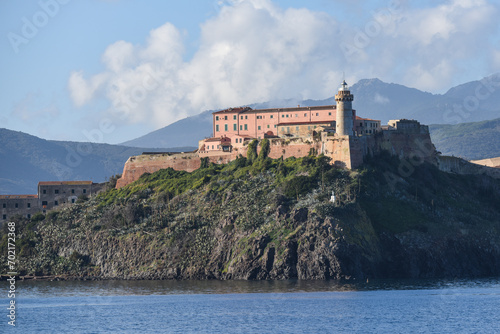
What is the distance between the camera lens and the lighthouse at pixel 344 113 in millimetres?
141250

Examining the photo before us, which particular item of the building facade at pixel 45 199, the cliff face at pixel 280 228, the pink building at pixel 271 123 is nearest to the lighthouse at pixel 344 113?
the pink building at pixel 271 123

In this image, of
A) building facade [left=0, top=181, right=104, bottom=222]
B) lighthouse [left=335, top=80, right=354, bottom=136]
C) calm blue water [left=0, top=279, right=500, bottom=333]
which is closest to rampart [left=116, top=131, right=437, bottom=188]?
lighthouse [left=335, top=80, right=354, bottom=136]

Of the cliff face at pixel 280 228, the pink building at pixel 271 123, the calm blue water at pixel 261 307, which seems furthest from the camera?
the pink building at pixel 271 123

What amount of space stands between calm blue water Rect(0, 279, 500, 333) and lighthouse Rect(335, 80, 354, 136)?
97.1 ft

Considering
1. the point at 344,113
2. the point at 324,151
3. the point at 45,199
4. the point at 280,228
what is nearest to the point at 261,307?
the point at 280,228

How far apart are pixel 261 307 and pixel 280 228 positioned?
1090 inches

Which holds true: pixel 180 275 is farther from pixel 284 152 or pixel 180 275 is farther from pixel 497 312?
pixel 497 312

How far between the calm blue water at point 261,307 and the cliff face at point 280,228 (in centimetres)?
530

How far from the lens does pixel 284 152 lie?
147125 mm

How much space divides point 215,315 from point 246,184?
47.0 meters

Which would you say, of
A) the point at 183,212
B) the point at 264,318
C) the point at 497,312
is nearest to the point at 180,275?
the point at 183,212

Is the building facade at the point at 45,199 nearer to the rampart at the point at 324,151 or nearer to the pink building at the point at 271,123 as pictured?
the rampart at the point at 324,151

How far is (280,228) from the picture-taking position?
126 metres

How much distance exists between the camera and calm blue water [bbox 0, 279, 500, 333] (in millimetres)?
89125
